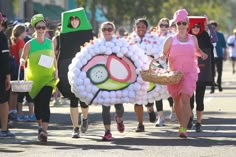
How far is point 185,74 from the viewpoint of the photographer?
14586 mm

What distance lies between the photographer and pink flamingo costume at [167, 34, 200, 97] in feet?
47.8

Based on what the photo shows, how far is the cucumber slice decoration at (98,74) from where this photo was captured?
14.6 metres

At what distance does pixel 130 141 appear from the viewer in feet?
46.4

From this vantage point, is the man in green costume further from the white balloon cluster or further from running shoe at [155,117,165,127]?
running shoe at [155,117,165,127]

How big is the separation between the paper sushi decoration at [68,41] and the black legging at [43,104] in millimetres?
547

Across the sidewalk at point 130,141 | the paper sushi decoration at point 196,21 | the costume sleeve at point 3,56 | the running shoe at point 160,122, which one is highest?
the paper sushi decoration at point 196,21

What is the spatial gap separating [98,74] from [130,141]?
119 centimetres

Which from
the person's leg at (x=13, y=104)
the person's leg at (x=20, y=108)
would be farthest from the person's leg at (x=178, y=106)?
the person's leg at (x=20, y=108)

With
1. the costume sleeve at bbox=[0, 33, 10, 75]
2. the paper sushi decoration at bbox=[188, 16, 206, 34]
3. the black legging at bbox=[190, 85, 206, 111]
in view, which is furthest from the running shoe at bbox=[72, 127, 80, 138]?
the paper sushi decoration at bbox=[188, 16, 206, 34]

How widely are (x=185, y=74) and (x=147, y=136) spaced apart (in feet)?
3.81

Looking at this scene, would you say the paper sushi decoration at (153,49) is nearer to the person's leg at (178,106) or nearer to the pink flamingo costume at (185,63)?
the person's leg at (178,106)

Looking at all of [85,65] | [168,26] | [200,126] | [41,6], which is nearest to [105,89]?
[85,65]

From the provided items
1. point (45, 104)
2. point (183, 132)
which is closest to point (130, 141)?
point (183, 132)

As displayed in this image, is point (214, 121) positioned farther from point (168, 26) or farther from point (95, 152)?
point (95, 152)
